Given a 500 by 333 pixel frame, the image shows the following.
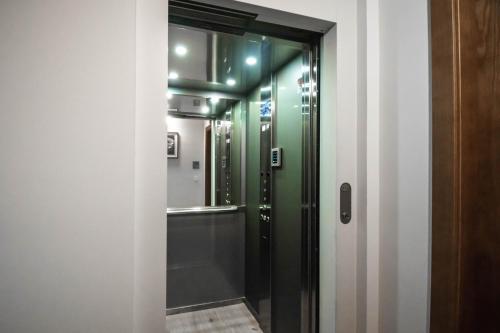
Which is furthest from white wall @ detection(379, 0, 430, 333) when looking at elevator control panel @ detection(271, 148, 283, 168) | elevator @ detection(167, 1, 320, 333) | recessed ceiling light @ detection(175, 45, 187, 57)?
recessed ceiling light @ detection(175, 45, 187, 57)

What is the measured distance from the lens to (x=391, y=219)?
0.90 meters

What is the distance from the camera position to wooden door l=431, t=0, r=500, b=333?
72cm

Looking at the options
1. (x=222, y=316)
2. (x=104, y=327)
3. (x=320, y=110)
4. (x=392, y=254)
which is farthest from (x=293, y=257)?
(x=222, y=316)

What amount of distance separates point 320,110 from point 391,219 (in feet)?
1.76

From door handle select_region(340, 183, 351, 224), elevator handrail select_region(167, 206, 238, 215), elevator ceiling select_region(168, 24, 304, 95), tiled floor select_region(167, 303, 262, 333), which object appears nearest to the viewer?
door handle select_region(340, 183, 351, 224)

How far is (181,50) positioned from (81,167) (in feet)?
4.27

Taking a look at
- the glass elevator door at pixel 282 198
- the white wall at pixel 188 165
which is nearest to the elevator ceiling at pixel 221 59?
the glass elevator door at pixel 282 198

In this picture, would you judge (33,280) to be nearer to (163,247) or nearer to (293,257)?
(163,247)

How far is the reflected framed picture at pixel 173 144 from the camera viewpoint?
2457 millimetres

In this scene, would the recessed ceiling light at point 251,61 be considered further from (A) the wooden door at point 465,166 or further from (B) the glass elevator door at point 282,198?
(A) the wooden door at point 465,166

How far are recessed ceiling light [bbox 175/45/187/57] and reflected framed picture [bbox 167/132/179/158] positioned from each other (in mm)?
902

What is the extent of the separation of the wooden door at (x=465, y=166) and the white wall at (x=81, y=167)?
0.86m

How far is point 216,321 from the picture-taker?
212cm

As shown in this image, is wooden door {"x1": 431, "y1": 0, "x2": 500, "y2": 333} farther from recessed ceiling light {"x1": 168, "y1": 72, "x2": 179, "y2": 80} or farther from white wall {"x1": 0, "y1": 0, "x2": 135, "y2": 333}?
recessed ceiling light {"x1": 168, "y1": 72, "x2": 179, "y2": 80}
